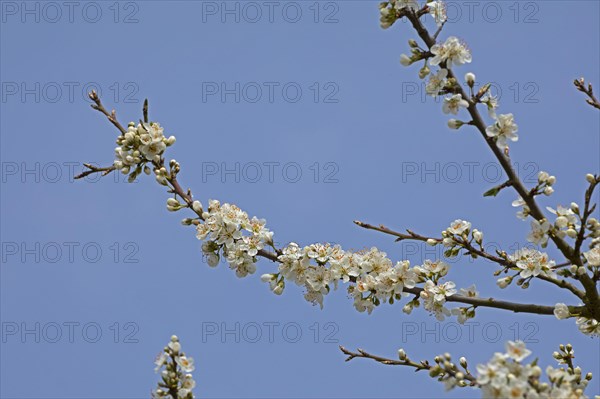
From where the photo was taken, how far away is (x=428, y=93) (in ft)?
14.4

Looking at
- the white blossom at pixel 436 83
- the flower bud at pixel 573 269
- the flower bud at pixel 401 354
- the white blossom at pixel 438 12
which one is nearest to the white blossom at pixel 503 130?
the white blossom at pixel 436 83

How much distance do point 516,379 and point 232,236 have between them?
2.30m

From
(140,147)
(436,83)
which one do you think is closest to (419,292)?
(436,83)

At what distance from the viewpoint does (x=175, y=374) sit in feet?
13.5

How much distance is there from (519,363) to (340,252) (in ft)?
6.08

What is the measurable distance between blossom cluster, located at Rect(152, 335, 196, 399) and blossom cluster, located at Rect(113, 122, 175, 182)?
4.72 ft

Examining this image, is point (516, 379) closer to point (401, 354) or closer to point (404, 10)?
point (401, 354)

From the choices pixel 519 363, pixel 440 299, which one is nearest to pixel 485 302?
pixel 440 299

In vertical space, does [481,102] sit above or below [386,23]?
below

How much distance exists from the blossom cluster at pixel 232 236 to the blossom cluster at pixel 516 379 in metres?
2.05

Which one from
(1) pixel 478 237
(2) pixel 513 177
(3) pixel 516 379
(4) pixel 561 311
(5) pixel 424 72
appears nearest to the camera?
(3) pixel 516 379

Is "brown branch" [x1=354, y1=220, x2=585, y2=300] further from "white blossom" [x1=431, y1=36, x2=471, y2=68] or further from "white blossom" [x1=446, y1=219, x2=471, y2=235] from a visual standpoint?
"white blossom" [x1=431, y1=36, x2=471, y2=68]

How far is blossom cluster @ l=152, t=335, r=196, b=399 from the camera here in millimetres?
4096

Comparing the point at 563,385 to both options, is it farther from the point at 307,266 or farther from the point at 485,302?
the point at 307,266
